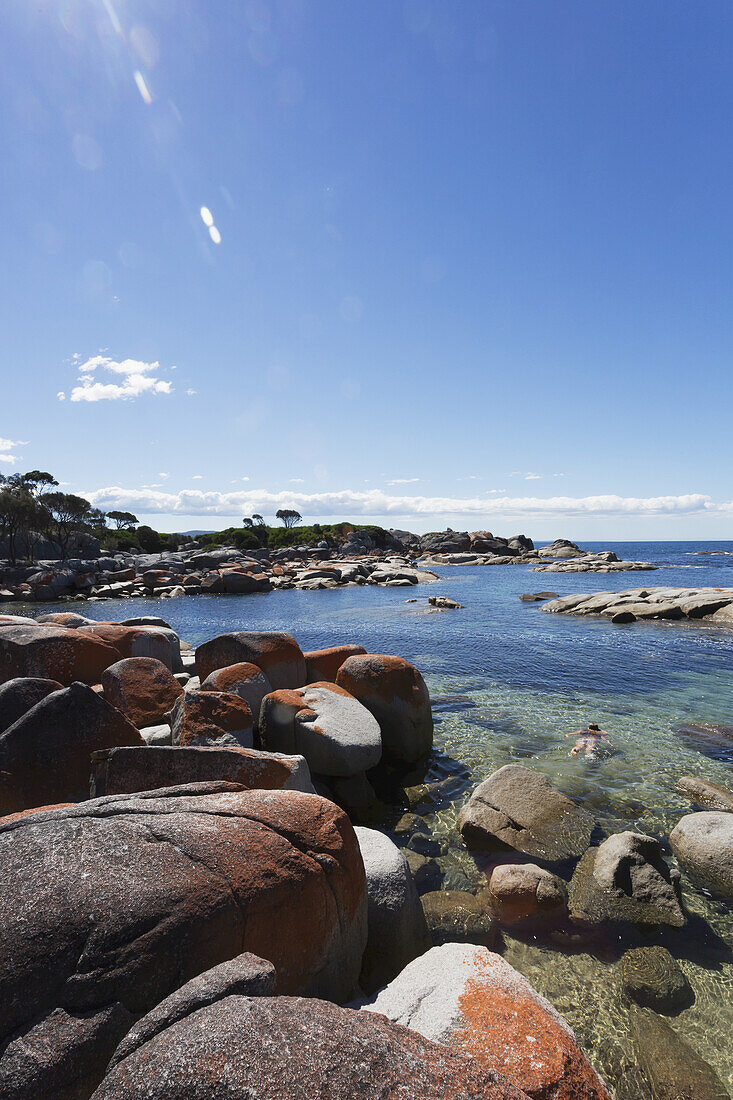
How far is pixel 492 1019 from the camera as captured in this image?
3.76 metres

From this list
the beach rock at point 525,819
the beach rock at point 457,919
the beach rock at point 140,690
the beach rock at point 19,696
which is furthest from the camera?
the beach rock at point 140,690

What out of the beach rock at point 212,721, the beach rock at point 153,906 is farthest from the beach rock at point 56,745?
the beach rock at point 153,906

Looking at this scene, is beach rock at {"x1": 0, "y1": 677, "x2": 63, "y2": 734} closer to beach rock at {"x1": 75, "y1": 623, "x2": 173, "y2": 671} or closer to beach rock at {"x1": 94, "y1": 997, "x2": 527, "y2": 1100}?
beach rock at {"x1": 75, "y1": 623, "x2": 173, "y2": 671}

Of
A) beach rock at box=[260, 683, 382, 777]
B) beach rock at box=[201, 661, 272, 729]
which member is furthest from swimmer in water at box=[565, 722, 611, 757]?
beach rock at box=[201, 661, 272, 729]

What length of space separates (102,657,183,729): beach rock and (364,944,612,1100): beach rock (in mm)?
7003

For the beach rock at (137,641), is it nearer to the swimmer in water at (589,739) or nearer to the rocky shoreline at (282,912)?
the rocky shoreline at (282,912)

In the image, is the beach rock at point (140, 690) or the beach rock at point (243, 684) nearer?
the beach rock at point (140, 690)

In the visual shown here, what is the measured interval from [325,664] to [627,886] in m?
7.91

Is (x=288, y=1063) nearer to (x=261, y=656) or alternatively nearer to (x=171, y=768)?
(x=171, y=768)

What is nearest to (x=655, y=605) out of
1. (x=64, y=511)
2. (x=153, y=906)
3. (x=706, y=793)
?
(x=706, y=793)

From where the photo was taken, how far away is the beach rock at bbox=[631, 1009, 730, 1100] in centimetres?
484

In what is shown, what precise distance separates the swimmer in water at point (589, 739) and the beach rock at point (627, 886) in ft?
15.2

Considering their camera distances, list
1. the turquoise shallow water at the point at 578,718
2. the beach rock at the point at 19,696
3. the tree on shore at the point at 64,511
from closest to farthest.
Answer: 1. the turquoise shallow water at the point at 578,718
2. the beach rock at the point at 19,696
3. the tree on shore at the point at 64,511

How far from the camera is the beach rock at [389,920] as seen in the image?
559cm
